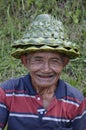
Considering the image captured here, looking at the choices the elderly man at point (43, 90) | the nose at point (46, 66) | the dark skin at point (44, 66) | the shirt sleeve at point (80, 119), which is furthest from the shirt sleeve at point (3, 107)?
the shirt sleeve at point (80, 119)

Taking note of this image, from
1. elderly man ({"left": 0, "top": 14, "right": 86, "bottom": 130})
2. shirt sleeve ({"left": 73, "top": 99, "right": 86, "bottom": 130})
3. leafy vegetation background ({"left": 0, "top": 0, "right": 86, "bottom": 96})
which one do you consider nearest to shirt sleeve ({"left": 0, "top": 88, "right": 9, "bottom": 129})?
elderly man ({"left": 0, "top": 14, "right": 86, "bottom": 130})

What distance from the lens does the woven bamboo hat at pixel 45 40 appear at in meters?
2.69

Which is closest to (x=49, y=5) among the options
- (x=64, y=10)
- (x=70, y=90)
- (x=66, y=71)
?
(x=64, y=10)

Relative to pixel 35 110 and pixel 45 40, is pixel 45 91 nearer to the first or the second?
pixel 35 110

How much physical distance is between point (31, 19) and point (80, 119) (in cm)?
253

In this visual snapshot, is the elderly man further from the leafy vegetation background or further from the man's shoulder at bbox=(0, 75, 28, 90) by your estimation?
the leafy vegetation background

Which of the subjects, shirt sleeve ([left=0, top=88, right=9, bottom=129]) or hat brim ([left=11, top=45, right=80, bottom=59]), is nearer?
hat brim ([left=11, top=45, right=80, bottom=59])

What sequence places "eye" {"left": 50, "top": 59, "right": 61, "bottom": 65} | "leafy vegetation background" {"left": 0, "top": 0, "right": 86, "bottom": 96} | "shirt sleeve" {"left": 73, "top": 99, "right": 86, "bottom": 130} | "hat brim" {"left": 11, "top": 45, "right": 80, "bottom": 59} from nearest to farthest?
"hat brim" {"left": 11, "top": 45, "right": 80, "bottom": 59} → "eye" {"left": 50, "top": 59, "right": 61, "bottom": 65} → "shirt sleeve" {"left": 73, "top": 99, "right": 86, "bottom": 130} → "leafy vegetation background" {"left": 0, "top": 0, "right": 86, "bottom": 96}

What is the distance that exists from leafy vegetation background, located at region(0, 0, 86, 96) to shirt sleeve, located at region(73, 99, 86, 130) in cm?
166

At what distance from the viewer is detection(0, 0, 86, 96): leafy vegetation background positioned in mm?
4738

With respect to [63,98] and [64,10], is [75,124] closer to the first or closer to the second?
[63,98]

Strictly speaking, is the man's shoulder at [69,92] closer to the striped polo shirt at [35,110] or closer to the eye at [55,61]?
the striped polo shirt at [35,110]

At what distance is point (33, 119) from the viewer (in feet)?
9.41

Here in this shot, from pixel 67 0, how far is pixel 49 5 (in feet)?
0.85
